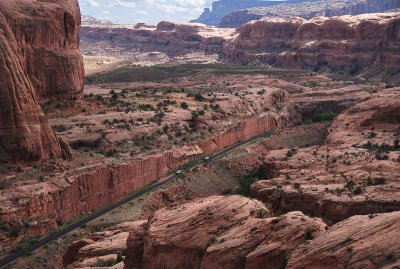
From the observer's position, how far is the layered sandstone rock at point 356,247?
1908 cm

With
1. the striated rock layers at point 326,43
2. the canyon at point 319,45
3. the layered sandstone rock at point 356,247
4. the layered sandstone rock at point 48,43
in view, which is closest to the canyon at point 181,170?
the layered sandstone rock at point 356,247

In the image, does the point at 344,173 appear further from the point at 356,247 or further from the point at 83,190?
the point at 356,247

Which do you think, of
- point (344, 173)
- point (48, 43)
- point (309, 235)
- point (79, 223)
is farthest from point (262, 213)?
point (48, 43)

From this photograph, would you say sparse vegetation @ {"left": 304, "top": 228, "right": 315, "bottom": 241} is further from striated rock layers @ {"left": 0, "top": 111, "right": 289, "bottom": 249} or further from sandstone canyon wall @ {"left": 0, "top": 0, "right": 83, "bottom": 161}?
sandstone canyon wall @ {"left": 0, "top": 0, "right": 83, "bottom": 161}

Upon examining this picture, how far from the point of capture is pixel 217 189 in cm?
5816

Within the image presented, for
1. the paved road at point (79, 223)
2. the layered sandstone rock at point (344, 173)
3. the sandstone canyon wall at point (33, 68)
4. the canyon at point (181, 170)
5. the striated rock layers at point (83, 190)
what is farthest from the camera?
the sandstone canyon wall at point (33, 68)

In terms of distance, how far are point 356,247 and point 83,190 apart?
3176 cm

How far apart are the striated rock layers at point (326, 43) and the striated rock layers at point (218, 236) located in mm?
106692

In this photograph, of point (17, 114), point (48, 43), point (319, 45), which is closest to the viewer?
point (17, 114)

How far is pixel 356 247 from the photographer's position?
1991cm

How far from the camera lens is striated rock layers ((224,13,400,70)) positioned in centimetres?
12975

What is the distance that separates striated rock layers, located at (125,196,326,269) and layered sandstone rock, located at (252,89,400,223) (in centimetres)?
1086

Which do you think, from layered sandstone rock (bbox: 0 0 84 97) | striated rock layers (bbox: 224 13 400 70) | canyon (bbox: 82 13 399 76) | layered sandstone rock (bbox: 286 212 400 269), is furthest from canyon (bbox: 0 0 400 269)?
striated rock layers (bbox: 224 13 400 70)

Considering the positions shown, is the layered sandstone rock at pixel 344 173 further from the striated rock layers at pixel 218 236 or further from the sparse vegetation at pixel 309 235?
the sparse vegetation at pixel 309 235
